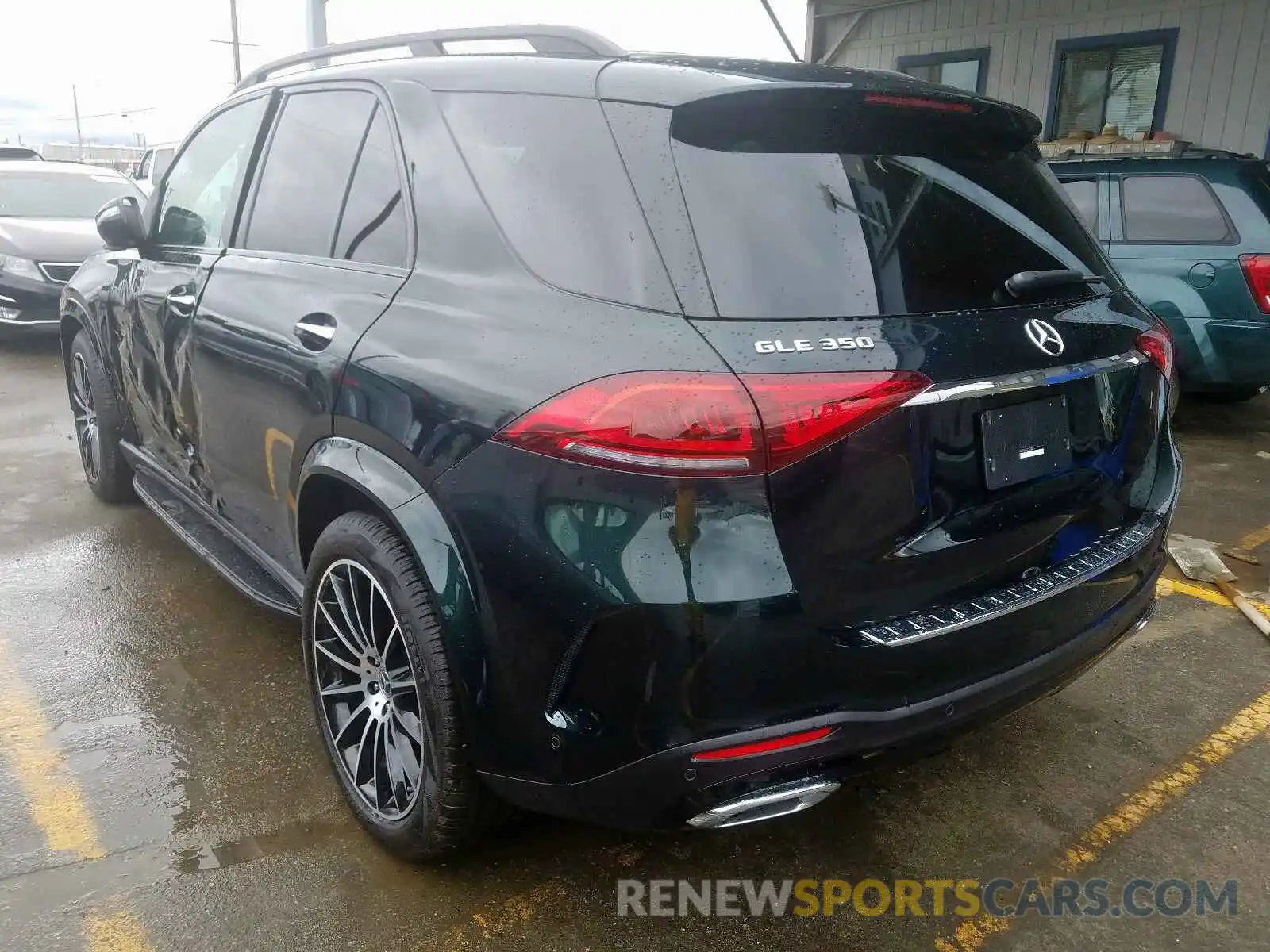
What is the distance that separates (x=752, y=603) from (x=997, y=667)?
2.00ft

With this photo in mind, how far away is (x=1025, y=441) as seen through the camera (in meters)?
1.94

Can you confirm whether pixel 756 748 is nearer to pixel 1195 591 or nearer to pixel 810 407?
pixel 810 407

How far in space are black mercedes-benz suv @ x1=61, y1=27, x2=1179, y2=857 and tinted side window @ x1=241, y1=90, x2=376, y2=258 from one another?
4 cm

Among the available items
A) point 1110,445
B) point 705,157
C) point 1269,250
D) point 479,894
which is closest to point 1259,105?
point 1269,250

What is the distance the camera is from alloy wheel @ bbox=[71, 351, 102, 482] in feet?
14.7

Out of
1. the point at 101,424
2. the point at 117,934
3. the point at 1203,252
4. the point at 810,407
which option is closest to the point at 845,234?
the point at 810,407

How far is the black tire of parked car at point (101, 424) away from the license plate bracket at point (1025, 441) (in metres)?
3.64

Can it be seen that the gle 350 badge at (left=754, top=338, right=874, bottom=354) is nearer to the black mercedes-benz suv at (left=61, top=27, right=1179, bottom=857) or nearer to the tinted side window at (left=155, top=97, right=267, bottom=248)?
the black mercedes-benz suv at (left=61, top=27, right=1179, bottom=857)

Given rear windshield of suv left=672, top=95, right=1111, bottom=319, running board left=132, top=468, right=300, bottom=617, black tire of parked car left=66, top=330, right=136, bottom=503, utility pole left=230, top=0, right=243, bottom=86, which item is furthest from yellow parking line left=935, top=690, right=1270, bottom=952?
utility pole left=230, top=0, right=243, bottom=86

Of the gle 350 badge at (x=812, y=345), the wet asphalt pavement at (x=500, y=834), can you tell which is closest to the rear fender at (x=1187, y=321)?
the wet asphalt pavement at (x=500, y=834)

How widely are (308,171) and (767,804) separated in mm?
2071

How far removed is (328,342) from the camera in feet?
7.61

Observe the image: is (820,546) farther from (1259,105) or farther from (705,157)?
(1259,105)

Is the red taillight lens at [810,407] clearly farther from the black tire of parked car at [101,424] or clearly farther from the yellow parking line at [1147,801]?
the black tire of parked car at [101,424]
